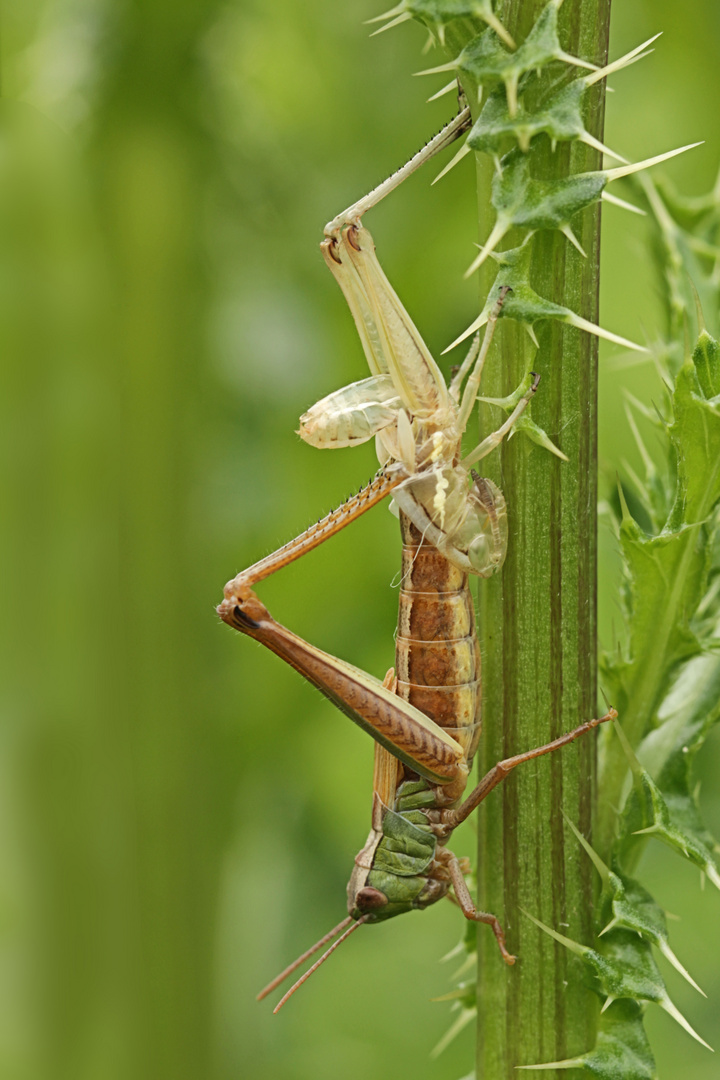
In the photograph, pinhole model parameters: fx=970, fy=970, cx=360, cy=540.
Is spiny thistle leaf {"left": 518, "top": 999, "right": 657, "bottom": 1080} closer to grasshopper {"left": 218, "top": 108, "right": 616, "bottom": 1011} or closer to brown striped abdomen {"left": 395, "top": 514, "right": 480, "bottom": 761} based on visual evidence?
grasshopper {"left": 218, "top": 108, "right": 616, "bottom": 1011}

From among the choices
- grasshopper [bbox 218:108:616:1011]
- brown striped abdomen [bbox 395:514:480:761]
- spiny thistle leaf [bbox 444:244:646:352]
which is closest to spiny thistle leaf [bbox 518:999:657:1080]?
grasshopper [bbox 218:108:616:1011]

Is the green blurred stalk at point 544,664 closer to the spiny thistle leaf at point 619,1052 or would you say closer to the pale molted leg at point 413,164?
the spiny thistle leaf at point 619,1052

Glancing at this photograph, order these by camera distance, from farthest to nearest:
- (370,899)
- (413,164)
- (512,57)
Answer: (370,899) → (413,164) → (512,57)

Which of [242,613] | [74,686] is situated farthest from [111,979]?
[242,613]

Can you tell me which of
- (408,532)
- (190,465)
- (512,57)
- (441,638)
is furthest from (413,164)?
(190,465)

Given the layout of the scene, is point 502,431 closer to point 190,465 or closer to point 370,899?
point 370,899

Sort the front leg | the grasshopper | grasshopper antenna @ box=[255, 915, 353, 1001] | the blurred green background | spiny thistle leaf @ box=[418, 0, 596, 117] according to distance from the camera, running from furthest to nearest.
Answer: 1. the blurred green background
2. grasshopper antenna @ box=[255, 915, 353, 1001]
3. the grasshopper
4. the front leg
5. spiny thistle leaf @ box=[418, 0, 596, 117]

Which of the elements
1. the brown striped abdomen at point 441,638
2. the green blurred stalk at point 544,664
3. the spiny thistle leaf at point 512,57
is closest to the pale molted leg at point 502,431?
the green blurred stalk at point 544,664
